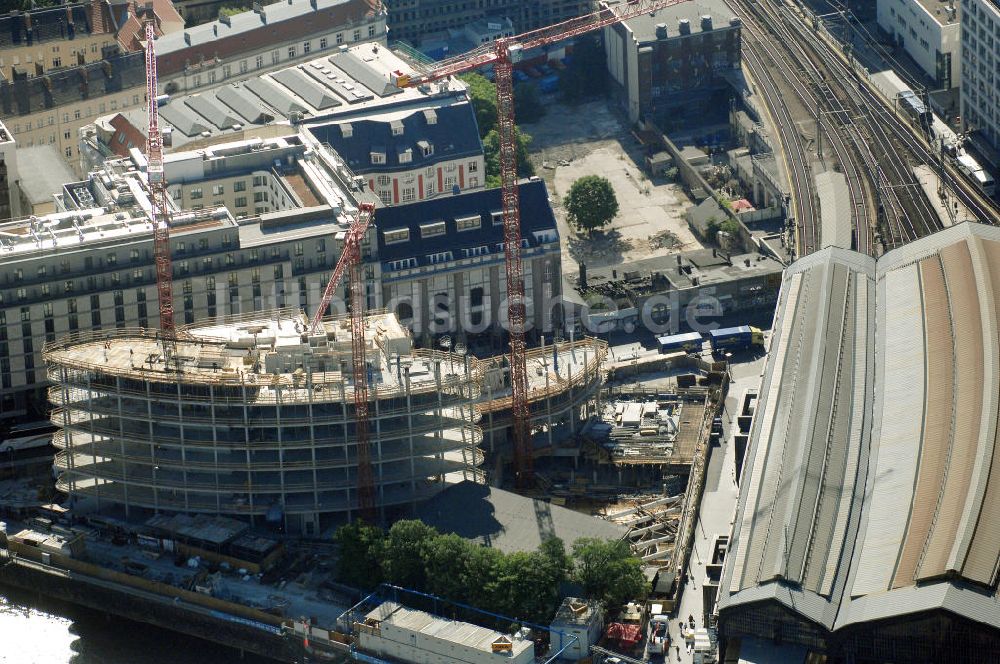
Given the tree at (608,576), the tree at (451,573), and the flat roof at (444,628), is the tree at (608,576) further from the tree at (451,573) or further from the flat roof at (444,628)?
the tree at (451,573)

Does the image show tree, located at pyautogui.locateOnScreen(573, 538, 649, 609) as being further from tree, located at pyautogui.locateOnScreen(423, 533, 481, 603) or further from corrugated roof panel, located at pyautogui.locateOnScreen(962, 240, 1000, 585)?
corrugated roof panel, located at pyautogui.locateOnScreen(962, 240, 1000, 585)

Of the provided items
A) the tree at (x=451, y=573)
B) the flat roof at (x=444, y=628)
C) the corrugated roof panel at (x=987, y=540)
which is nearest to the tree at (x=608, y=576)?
the flat roof at (x=444, y=628)

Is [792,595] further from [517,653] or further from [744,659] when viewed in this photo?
[517,653]

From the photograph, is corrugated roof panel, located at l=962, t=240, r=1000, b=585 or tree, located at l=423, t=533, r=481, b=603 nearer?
corrugated roof panel, located at l=962, t=240, r=1000, b=585

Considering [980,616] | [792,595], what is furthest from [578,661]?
[980,616]

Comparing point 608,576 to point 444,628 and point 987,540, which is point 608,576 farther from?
point 987,540

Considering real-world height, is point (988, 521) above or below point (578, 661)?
above

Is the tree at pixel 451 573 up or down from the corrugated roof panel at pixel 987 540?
down

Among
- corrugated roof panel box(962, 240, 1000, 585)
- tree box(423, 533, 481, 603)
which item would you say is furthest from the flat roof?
corrugated roof panel box(962, 240, 1000, 585)
